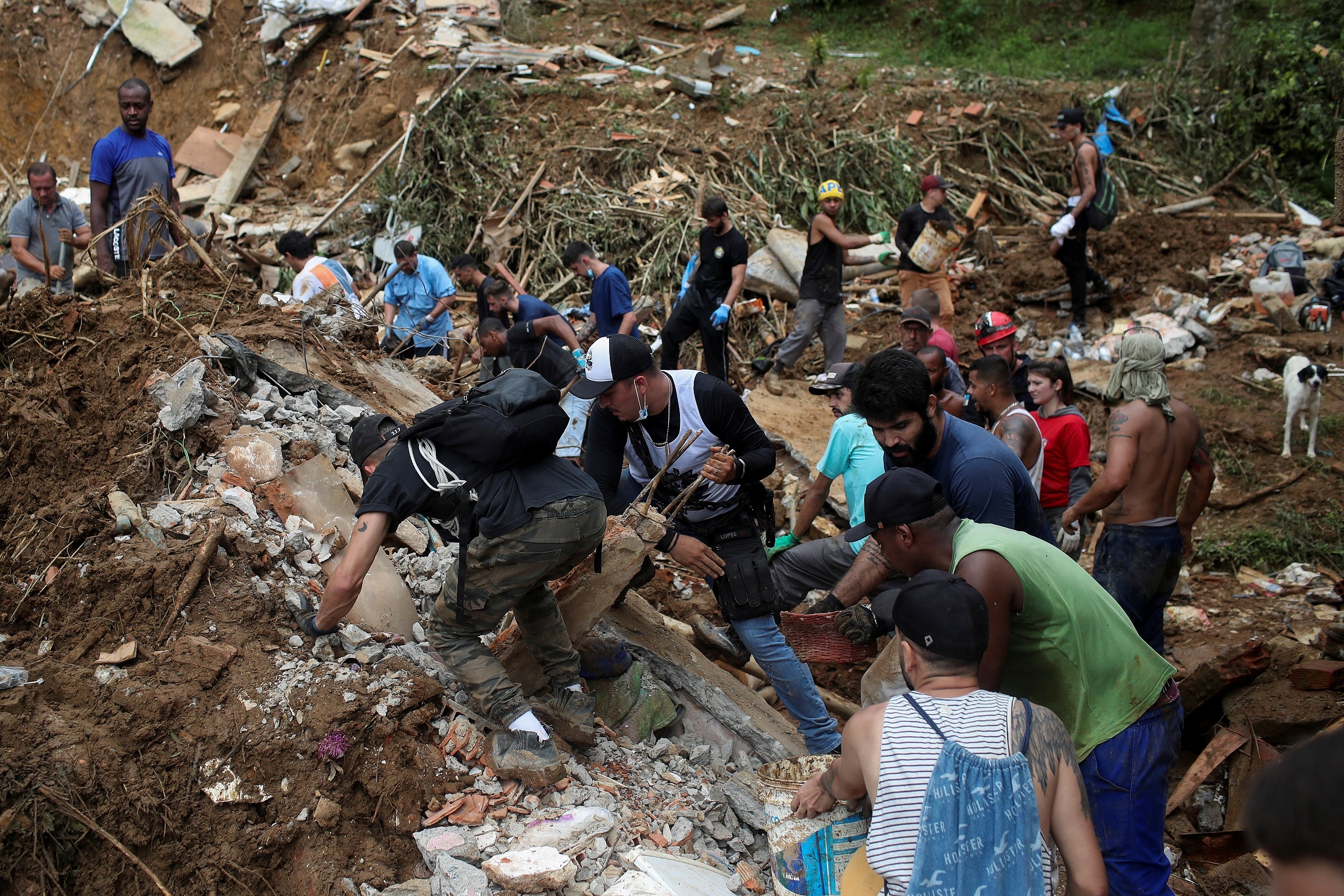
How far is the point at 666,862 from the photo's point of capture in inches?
120

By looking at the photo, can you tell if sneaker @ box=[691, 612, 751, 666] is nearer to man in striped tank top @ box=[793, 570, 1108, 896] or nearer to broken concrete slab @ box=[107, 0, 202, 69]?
man in striped tank top @ box=[793, 570, 1108, 896]

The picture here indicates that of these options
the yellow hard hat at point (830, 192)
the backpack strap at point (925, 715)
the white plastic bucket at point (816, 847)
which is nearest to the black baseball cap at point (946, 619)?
the backpack strap at point (925, 715)

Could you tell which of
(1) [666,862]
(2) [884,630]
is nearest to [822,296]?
(2) [884,630]

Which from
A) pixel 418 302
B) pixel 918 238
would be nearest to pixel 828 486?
pixel 918 238

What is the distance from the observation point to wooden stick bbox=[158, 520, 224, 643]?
3.58 m

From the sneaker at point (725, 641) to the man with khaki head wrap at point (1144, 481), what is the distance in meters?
1.94

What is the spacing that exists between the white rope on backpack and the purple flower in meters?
1.01

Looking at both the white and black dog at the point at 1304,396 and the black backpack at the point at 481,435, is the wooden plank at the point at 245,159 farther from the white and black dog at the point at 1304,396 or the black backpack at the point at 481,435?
the white and black dog at the point at 1304,396

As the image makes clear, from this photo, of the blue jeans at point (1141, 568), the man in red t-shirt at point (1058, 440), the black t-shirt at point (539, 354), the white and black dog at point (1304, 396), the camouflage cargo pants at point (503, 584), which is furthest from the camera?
the white and black dog at point (1304, 396)

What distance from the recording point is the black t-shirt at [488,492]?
3139 millimetres

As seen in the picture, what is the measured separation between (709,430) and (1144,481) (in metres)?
2.26

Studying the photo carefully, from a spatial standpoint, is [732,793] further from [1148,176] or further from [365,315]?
[1148,176]

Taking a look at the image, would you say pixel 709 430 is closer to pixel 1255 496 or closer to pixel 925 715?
pixel 925 715

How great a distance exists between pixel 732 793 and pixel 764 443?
149 cm
